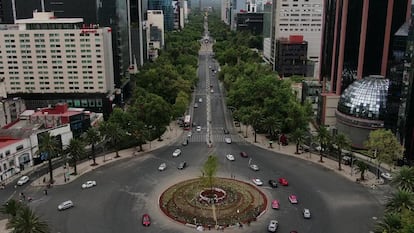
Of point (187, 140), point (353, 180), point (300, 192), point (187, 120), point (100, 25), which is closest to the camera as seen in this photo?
point (300, 192)

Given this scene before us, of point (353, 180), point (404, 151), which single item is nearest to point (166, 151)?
point (353, 180)

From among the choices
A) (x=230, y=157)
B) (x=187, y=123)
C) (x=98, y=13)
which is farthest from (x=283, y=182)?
(x=98, y=13)

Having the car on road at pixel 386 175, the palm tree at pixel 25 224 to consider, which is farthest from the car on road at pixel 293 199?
the palm tree at pixel 25 224

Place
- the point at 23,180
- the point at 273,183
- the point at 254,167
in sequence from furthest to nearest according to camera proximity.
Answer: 1. the point at 254,167
2. the point at 23,180
3. the point at 273,183

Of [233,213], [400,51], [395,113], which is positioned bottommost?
[233,213]

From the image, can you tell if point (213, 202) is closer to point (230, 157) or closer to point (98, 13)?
point (230, 157)

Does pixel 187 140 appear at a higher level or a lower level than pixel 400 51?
lower

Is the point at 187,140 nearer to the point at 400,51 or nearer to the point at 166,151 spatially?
the point at 166,151
